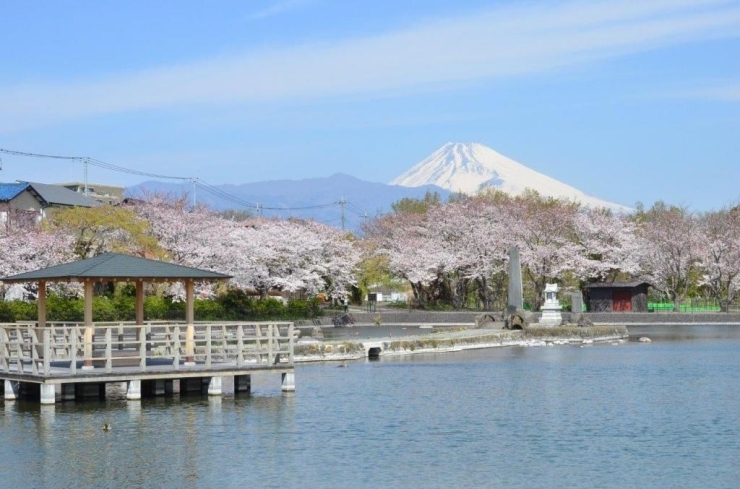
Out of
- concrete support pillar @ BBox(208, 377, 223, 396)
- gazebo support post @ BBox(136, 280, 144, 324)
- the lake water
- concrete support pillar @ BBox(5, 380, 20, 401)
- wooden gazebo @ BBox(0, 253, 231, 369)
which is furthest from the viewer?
gazebo support post @ BBox(136, 280, 144, 324)

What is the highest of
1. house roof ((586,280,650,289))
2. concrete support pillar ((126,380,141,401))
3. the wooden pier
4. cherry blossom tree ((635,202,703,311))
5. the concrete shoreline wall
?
cherry blossom tree ((635,202,703,311))

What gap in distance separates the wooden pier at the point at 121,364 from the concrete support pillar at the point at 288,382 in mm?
30

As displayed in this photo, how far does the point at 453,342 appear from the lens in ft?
172

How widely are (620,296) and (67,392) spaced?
5376cm

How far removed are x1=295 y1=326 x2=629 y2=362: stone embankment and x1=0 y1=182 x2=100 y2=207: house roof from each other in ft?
118

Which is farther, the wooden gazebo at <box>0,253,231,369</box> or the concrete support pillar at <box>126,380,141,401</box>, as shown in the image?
the concrete support pillar at <box>126,380,141,401</box>

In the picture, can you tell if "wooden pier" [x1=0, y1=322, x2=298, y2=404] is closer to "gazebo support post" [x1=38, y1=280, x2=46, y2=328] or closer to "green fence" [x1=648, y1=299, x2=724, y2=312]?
"gazebo support post" [x1=38, y1=280, x2=46, y2=328]

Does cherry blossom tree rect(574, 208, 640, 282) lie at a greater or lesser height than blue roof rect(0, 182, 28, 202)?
lesser

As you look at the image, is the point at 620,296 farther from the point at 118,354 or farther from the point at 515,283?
the point at 118,354

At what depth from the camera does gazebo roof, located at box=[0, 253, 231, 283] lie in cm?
3060

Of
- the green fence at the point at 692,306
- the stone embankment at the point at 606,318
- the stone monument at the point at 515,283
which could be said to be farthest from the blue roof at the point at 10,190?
the green fence at the point at 692,306

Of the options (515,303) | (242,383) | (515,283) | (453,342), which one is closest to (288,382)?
(242,383)

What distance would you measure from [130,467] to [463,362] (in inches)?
970

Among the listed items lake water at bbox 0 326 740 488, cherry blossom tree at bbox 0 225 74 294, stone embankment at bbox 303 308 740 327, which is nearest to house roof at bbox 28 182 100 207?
cherry blossom tree at bbox 0 225 74 294
